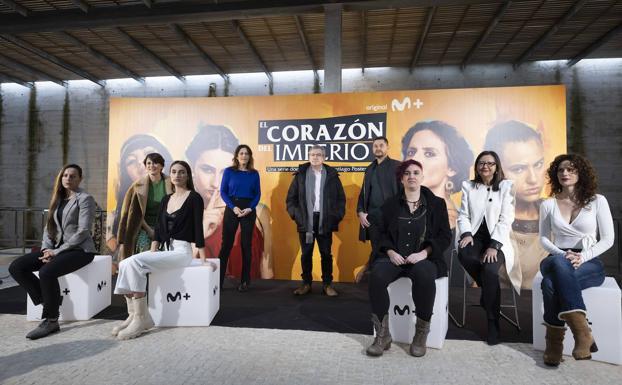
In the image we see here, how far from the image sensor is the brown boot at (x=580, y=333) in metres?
2.41

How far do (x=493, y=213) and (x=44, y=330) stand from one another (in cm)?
350

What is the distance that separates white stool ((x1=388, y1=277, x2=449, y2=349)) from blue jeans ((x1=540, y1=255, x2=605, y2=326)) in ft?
2.08

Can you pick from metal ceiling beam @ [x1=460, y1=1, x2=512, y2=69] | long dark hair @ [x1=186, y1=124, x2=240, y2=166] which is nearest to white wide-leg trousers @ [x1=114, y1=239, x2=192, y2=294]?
long dark hair @ [x1=186, y1=124, x2=240, y2=166]

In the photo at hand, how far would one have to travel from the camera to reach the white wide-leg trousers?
2.85m

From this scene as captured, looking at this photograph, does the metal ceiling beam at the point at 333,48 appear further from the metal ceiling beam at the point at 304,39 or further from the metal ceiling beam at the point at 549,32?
the metal ceiling beam at the point at 549,32

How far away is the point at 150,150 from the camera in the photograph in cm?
558

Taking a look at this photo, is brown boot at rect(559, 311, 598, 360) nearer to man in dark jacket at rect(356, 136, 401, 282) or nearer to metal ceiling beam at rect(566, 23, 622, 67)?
man in dark jacket at rect(356, 136, 401, 282)

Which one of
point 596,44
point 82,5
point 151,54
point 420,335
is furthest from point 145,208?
point 596,44

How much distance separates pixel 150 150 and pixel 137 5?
2470 millimetres

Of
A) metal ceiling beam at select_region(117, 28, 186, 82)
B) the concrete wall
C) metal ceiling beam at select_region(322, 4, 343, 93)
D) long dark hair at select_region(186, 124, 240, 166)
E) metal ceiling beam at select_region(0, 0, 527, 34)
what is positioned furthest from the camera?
the concrete wall

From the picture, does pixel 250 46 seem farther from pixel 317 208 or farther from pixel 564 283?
pixel 564 283

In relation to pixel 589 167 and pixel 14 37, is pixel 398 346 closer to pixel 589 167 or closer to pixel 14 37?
pixel 589 167

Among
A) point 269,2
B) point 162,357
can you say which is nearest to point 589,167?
point 162,357

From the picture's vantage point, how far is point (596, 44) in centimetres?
755
